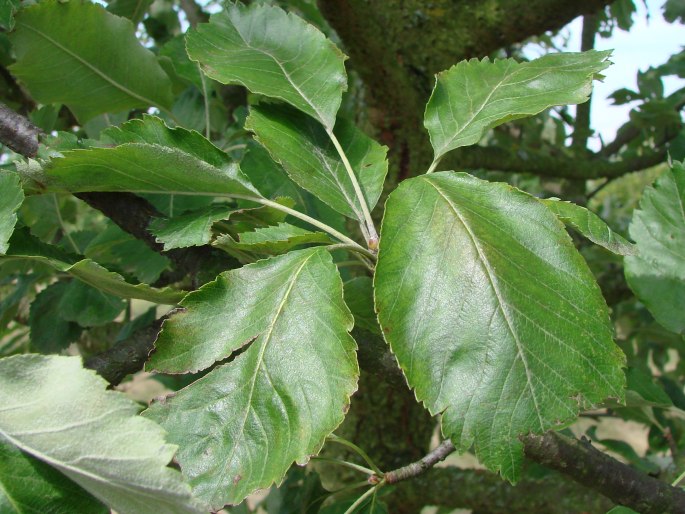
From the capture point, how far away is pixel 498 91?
698 millimetres

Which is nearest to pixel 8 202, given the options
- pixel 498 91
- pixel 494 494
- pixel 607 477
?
pixel 498 91

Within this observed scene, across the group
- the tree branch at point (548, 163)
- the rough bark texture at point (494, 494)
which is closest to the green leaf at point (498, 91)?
the rough bark texture at point (494, 494)

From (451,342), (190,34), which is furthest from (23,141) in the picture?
(451,342)

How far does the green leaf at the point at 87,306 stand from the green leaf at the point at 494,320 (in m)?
0.56

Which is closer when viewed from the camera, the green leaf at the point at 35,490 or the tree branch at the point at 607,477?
the green leaf at the point at 35,490

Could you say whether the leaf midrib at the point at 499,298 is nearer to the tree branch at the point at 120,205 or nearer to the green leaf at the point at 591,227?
the green leaf at the point at 591,227

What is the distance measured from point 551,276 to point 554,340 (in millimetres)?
53

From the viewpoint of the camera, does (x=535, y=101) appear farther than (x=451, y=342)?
Yes

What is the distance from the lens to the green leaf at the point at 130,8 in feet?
3.84

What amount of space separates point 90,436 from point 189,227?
225 mm

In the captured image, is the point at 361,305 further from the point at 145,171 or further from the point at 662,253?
the point at 662,253

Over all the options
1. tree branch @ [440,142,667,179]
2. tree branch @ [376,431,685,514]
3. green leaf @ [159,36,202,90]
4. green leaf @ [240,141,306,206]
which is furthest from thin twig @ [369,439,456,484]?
tree branch @ [440,142,667,179]

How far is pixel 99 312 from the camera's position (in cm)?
99

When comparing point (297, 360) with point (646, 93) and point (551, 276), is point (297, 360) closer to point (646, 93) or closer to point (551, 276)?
point (551, 276)
